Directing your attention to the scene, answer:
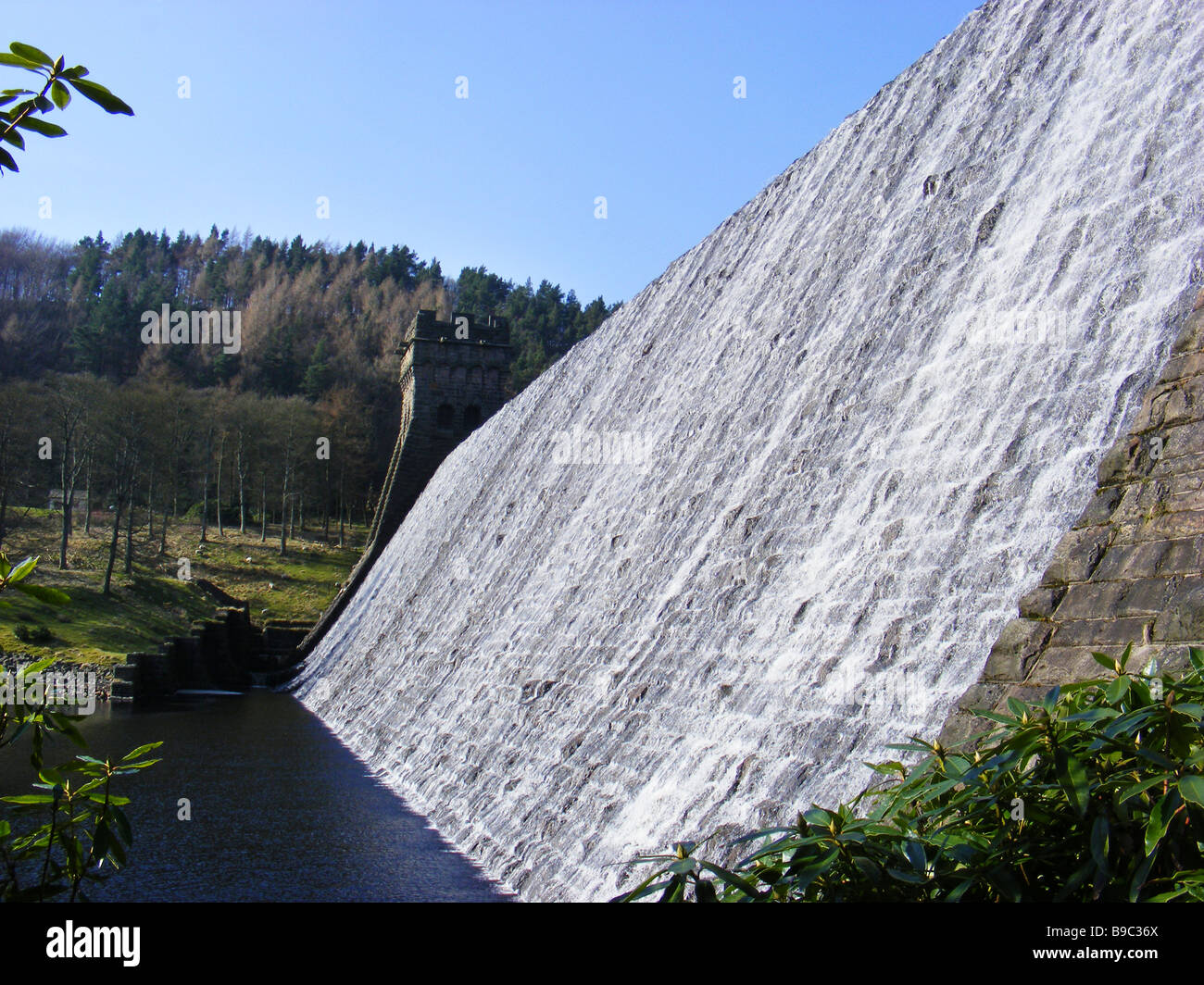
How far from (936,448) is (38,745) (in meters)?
4.70

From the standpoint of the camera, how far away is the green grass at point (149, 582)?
1000 inches

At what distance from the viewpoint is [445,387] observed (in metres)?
38.4

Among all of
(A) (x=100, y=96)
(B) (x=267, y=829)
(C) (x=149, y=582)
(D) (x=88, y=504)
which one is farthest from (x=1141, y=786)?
(D) (x=88, y=504)

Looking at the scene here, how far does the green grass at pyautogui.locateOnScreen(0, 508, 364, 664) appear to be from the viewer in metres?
25.4

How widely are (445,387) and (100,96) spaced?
3657 cm

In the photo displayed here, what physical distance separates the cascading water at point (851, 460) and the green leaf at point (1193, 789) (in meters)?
1.90

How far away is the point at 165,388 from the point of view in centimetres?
4656

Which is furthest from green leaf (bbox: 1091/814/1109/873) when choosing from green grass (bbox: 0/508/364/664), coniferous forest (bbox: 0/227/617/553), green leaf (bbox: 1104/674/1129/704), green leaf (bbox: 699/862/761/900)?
coniferous forest (bbox: 0/227/617/553)

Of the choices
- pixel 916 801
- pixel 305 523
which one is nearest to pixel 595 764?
pixel 916 801

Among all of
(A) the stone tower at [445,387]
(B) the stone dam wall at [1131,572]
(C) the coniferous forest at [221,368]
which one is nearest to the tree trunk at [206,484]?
(C) the coniferous forest at [221,368]

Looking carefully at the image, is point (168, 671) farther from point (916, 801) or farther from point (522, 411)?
point (916, 801)

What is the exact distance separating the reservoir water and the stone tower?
2254 centimetres

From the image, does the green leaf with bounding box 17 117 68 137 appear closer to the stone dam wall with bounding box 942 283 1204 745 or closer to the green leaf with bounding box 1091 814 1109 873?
the green leaf with bounding box 1091 814 1109 873

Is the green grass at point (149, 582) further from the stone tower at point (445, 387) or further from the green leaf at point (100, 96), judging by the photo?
the green leaf at point (100, 96)
